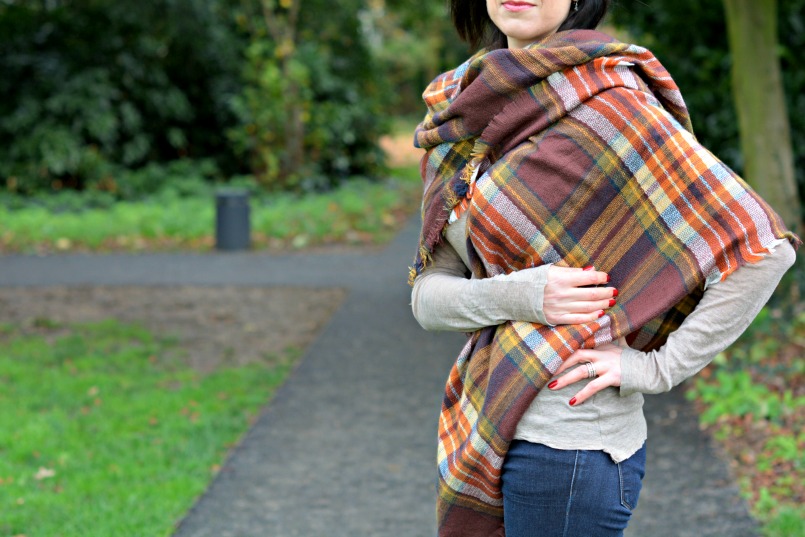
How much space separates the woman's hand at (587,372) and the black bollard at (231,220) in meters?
9.45

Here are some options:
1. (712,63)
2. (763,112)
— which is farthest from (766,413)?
(712,63)

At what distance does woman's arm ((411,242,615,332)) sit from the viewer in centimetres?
184

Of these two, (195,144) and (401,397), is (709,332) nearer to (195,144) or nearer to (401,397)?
(401,397)

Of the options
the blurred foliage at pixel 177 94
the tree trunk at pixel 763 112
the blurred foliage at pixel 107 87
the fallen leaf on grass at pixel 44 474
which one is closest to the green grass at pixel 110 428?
the fallen leaf on grass at pixel 44 474

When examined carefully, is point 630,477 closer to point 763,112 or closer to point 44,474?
point 44,474

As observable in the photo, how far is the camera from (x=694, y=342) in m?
1.86

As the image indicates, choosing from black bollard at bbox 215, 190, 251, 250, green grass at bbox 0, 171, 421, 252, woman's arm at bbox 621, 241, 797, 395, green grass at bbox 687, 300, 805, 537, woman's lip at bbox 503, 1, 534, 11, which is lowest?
green grass at bbox 0, 171, 421, 252

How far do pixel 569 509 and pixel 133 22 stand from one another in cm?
1405

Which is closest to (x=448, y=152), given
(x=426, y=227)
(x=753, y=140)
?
(x=426, y=227)

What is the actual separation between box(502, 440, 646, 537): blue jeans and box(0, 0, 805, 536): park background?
1084 millimetres

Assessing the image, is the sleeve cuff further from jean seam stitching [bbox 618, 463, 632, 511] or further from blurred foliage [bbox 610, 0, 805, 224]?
blurred foliage [bbox 610, 0, 805, 224]

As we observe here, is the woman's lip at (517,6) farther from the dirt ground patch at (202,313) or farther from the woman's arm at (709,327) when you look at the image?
the dirt ground patch at (202,313)

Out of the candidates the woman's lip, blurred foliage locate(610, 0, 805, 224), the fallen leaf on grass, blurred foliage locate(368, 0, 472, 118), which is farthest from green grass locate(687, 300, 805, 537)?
blurred foliage locate(368, 0, 472, 118)

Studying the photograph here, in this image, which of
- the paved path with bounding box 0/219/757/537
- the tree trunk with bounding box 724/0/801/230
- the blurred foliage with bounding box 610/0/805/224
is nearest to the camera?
the paved path with bounding box 0/219/757/537
